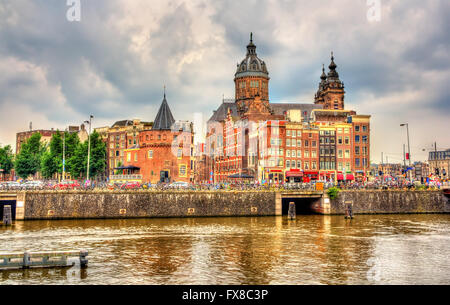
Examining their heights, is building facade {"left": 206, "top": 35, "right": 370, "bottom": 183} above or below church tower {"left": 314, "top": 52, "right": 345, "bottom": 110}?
below

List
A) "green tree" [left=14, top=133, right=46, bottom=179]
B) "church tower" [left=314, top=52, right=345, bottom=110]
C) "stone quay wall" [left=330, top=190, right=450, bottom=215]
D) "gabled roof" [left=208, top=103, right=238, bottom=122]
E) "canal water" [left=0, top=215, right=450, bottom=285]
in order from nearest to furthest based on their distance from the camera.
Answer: "canal water" [left=0, top=215, right=450, bottom=285]
"stone quay wall" [left=330, top=190, right=450, bottom=215]
"green tree" [left=14, top=133, right=46, bottom=179]
"church tower" [left=314, top=52, right=345, bottom=110]
"gabled roof" [left=208, top=103, right=238, bottom=122]

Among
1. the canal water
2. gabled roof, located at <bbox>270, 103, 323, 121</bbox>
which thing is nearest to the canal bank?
the canal water

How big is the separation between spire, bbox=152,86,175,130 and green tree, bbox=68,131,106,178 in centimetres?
1794

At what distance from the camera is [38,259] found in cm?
3422

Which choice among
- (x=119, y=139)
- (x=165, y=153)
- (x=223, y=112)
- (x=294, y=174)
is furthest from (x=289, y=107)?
(x=165, y=153)

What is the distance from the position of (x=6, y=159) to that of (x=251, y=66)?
263 feet

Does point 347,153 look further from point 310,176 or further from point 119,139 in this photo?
point 119,139

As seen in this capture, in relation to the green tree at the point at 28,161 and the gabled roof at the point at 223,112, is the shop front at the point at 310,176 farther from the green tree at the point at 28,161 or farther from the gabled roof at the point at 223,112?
the green tree at the point at 28,161

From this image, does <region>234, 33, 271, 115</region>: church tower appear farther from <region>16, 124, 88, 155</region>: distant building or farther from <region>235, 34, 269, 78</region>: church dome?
<region>16, 124, 88, 155</region>: distant building

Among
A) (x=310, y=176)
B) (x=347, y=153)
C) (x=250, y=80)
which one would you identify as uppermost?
(x=250, y=80)

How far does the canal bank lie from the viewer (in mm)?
66875

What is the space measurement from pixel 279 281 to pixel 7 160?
123310mm

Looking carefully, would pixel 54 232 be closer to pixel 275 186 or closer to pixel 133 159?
pixel 275 186
